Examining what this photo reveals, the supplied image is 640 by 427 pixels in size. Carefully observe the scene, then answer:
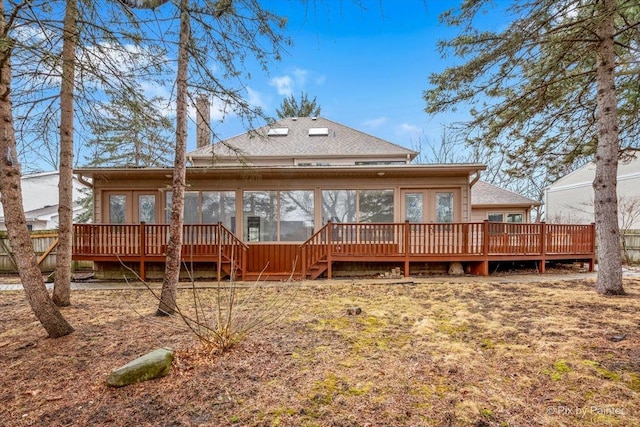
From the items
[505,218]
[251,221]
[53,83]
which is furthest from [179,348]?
[505,218]

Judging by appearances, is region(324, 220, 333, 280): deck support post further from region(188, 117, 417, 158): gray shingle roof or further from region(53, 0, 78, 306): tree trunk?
region(53, 0, 78, 306): tree trunk

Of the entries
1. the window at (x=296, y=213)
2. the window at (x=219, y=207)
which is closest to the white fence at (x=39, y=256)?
the window at (x=219, y=207)

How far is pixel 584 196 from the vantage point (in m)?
16.9

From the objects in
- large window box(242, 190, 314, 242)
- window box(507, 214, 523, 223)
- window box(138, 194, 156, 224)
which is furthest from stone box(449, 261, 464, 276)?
window box(138, 194, 156, 224)

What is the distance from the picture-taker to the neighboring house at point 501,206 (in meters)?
13.8

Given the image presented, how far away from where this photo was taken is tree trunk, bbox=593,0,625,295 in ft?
18.6

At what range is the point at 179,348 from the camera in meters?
3.43

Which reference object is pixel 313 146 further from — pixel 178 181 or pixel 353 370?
pixel 353 370

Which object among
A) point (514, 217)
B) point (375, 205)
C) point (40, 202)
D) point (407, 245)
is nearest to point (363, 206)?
point (375, 205)

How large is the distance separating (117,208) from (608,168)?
1195 cm

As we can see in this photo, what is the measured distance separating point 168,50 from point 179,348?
395 centimetres

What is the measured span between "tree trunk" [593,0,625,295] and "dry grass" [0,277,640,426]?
3.14 feet

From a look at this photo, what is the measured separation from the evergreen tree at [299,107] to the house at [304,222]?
15.1 metres

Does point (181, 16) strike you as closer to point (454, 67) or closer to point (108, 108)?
point (108, 108)
